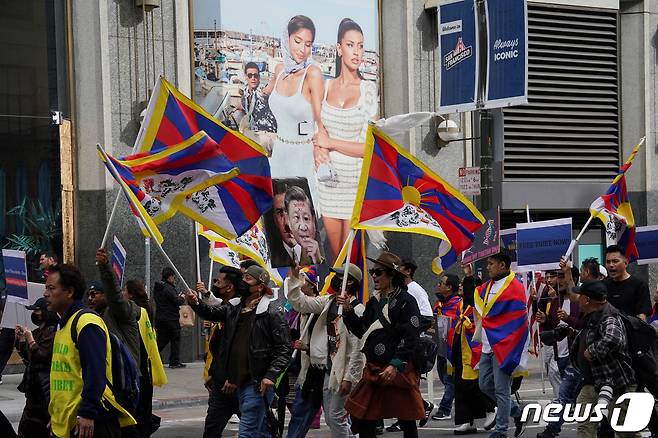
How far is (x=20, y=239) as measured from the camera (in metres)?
19.0

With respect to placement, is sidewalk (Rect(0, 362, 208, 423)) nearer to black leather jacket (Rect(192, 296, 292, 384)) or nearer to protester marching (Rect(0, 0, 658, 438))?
protester marching (Rect(0, 0, 658, 438))

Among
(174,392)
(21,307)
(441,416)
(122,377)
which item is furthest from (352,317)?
(174,392)

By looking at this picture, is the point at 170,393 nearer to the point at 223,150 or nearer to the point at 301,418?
the point at 301,418

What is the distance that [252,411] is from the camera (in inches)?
395

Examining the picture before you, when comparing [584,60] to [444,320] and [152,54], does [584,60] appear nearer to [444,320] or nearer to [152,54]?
[152,54]

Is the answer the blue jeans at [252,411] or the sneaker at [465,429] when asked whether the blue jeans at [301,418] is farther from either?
the sneaker at [465,429]

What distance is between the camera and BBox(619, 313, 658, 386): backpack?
938 centimetres

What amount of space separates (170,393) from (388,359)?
7468mm

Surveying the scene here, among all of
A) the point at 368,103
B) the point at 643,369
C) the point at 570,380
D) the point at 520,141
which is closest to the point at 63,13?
the point at 368,103

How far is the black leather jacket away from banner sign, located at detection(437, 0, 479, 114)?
8.31 m

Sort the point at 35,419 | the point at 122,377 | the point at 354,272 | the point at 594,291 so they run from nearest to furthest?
the point at 122,377, the point at 594,291, the point at 35,419, the point at 354,272

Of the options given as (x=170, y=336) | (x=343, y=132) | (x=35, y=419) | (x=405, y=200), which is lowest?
(x=170, y=336)

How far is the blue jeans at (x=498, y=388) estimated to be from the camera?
11.7m

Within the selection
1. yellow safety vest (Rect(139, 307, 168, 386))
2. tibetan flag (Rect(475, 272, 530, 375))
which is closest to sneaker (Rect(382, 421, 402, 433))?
tibetan flag (Rect(475, 272, 530, 375))
